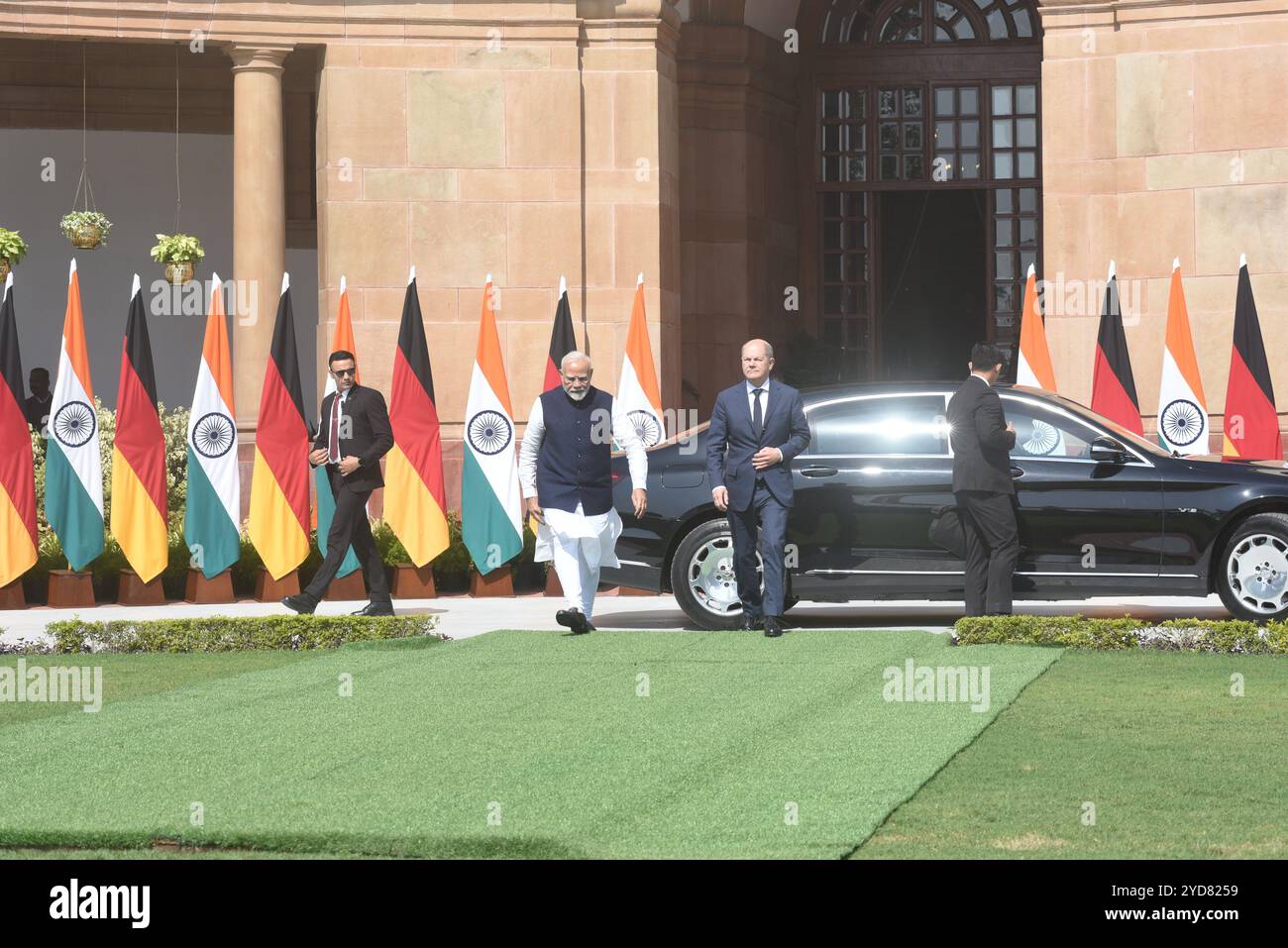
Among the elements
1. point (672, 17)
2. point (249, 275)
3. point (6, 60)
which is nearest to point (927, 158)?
point (672, 17)

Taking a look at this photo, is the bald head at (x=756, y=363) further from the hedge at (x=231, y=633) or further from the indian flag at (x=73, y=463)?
the indian flag at (x=73, y=463)

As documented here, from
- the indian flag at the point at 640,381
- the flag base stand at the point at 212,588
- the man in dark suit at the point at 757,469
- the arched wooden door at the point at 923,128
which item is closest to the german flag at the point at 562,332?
the indian flag at the point at 640,381

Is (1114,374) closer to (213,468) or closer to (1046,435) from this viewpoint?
(1046,435)

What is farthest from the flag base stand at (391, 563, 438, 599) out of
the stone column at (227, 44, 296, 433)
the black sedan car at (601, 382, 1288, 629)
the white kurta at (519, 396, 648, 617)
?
the white kurta at (519, 396, 648, 617)

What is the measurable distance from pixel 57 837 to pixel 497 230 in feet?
47.6

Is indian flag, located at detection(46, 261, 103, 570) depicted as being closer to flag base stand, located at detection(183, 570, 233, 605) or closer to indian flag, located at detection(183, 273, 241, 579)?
indian flag, located at detection(183, 273, 241, 579)

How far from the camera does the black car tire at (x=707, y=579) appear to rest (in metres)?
14.5

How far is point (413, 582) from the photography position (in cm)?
1811

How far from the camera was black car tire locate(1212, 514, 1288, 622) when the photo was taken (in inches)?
545

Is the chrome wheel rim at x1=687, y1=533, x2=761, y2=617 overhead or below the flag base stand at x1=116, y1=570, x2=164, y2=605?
overhead

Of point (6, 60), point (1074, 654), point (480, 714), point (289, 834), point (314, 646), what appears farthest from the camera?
point (6, 60)

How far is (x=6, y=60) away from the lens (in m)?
26.1

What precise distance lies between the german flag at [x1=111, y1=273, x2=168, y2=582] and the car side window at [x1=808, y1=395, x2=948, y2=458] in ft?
20.2

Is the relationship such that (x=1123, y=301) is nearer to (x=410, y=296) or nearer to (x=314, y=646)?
(x=410, y=296)
